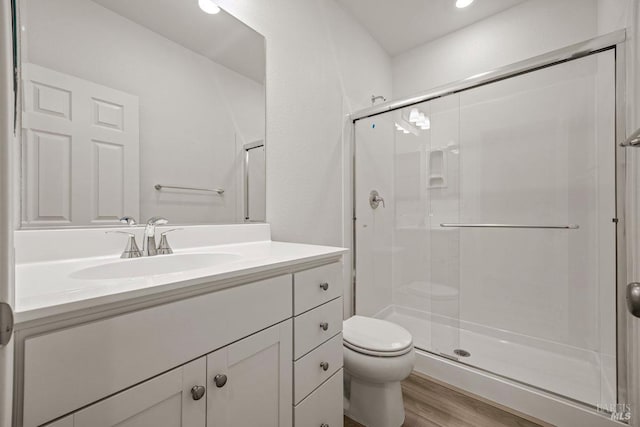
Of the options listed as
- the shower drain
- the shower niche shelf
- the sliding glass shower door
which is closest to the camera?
the sliding glass shower door

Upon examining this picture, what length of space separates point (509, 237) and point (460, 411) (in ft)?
4.20

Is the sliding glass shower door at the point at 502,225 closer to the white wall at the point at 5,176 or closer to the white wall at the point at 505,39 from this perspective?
the white wall at the point at 505,39

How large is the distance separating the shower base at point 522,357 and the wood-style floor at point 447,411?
0.19 m

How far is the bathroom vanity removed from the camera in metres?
0.44

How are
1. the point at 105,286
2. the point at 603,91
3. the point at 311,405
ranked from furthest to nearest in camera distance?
the point at 603,91, the point at 311,405, the point at 105,286

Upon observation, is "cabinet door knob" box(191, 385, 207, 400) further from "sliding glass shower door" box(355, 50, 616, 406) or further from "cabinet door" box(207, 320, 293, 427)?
"sliding glass shower door" box(355, 50, 616, 406)

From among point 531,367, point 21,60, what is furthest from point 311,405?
point 531,367

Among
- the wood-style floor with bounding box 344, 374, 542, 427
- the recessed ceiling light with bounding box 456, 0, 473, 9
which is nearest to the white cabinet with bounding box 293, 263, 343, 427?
the wood-style floor with bounding box 344, 374, 542, 427

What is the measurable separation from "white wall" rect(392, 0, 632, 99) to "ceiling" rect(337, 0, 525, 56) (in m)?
0.09

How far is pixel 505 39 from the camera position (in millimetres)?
2072

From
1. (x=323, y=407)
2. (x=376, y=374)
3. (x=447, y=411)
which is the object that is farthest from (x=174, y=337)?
(x=447, y=411)

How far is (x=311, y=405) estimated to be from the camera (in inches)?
36.4

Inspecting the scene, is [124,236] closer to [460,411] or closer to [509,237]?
[460,411]

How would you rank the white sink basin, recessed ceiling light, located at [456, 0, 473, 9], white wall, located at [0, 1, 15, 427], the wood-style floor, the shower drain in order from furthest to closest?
recessed ceiling light, located at [456, 0, 473, 9]
the shower drain
the wood-style floor
the white sink basin
white wall, located at [0, 1, 15, 427]
